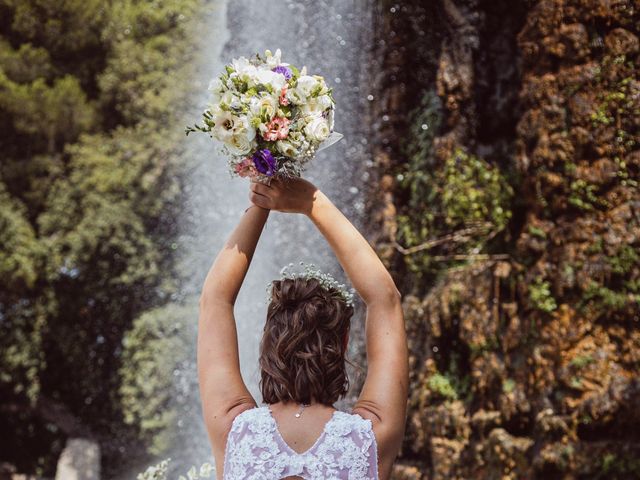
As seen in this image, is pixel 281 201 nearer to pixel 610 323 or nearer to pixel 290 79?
pixel 290 79

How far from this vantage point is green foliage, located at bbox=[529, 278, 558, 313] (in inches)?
257

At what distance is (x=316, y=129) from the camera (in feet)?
8.43

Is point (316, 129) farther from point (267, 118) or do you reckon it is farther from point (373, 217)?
point (373, 217)

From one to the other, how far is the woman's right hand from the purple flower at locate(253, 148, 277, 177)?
0.13 ft

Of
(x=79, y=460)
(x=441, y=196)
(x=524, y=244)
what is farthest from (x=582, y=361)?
(x=79, y=460)

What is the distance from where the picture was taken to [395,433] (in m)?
2.28

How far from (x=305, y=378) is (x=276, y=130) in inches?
30.5

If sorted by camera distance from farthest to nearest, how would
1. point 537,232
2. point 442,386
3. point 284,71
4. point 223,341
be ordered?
point 442,386
point 537,232
point 284,71
point 223,341

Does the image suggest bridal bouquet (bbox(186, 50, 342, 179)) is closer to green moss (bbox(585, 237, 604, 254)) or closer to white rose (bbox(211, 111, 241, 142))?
white rose (bbox(211, 111, 241, 142))

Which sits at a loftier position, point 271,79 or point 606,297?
point 271,79

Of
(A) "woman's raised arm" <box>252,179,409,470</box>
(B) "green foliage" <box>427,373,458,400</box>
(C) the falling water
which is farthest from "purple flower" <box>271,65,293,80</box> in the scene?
(C) the falling water

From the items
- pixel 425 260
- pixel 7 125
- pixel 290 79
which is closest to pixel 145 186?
pixel 7 125

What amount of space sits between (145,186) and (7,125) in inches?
119

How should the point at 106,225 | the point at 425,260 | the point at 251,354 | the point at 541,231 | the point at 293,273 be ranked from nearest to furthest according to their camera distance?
the point at 293,273
the point at 541,231
the point at 425,260
the point at 251,354
the point at 106,225
